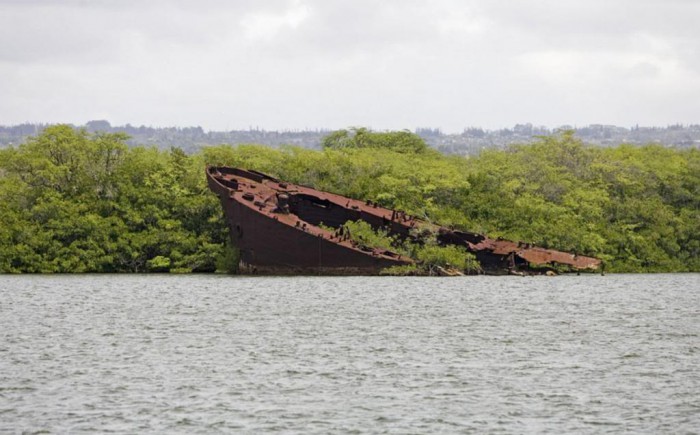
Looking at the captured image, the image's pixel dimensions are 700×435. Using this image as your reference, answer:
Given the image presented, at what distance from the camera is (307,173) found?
234 ft

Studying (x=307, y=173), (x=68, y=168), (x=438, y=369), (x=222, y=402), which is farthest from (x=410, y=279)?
(x=222, y=402)

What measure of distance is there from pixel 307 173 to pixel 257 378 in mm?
41559

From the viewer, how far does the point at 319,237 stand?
57.0 meters

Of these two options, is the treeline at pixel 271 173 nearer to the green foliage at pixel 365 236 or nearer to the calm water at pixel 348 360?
the green foliage at pixel 365 236

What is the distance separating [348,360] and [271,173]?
39.3 meters

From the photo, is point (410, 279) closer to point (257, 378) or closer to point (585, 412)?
point (257, 378)

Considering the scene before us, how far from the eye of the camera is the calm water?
25.6 metres

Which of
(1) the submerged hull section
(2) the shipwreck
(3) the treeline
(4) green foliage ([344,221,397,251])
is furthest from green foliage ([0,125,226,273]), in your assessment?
(4) green foliage ([344,221,397,251])

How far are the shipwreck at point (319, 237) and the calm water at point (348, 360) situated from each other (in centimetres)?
416

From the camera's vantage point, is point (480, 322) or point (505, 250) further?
point (505, 250)

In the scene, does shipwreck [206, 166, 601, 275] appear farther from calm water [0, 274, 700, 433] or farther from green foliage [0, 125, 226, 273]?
green foliage [0, 125, 226, 273]

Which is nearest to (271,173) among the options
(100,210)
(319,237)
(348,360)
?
(100,210)

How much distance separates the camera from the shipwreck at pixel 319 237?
5747cm

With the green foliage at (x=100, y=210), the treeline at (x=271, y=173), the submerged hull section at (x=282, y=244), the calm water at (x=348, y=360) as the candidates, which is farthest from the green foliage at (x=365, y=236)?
the green foliage at (x=100, y=210)
